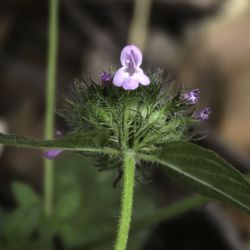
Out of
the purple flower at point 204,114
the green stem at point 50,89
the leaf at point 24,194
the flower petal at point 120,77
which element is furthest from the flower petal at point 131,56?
the leaf at point 24,194

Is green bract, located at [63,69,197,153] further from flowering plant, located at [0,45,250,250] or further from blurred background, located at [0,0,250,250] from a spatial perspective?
blurred background, located at [0,0,250,250]

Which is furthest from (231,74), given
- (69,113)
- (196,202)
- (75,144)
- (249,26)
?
(75,144)

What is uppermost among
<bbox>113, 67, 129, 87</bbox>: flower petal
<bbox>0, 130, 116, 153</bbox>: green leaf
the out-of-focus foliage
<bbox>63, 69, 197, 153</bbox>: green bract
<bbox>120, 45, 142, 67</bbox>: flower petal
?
<bbox>120, 45, 142, 67</bbox>: flower petal

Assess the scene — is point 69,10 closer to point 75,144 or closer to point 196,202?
point 196,202

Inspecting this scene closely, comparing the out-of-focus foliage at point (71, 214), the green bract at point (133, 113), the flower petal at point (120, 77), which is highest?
the flower petal at point (120, 77)

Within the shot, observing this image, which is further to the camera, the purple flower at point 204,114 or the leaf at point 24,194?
the leaf at point 24,194

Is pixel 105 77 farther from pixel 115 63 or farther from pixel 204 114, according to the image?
pixel 115 63

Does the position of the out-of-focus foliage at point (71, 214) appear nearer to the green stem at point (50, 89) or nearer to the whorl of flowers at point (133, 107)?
the green stem at point (50, 89)

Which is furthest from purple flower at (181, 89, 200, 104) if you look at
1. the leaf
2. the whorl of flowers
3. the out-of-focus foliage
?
the leaf
